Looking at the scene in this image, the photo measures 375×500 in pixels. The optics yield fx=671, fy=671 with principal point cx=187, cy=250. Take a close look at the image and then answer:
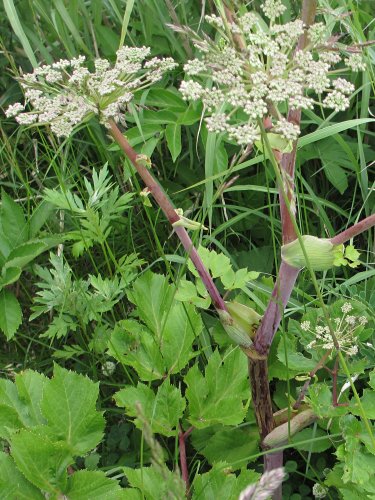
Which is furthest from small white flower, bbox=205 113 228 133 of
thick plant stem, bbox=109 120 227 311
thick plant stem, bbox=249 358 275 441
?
thick plant stem, bbox=249 358 275 441

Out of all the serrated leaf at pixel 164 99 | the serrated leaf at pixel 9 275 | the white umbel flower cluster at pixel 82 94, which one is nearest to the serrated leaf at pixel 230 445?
the serrated leaf at pixel 9 275

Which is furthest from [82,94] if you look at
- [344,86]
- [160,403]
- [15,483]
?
[15,483]

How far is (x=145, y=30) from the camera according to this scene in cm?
202

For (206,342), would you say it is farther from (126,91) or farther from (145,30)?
(145,30)

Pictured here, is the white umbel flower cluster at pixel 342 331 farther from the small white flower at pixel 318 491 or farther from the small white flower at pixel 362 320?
the small white flower at pixel 318 491

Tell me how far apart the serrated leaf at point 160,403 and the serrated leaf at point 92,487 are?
0.15 metres

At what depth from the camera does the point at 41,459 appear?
4.17 feet

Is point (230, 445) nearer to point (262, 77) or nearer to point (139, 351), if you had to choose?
point (139, 351)

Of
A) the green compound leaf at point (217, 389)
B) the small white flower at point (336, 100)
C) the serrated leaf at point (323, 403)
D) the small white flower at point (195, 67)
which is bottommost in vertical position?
the serrated leaf at point (323, 403)

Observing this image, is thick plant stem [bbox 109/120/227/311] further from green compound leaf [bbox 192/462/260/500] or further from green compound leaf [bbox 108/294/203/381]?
green compound leaf [bbox 192/462/260/500]

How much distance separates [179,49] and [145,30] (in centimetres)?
12

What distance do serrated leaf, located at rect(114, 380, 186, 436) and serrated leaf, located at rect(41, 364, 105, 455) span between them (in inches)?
2.5

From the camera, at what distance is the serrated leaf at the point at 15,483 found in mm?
1280

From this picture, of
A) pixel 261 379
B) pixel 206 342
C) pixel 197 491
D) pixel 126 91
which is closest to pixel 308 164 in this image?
pixel 206 342
